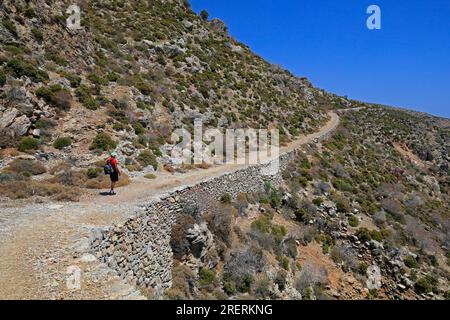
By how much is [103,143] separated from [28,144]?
4.36m

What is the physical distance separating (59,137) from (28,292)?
1696 centimetres

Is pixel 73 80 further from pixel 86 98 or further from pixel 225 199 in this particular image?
pixel 225 199

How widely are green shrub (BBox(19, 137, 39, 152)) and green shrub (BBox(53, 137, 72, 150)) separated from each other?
1115 millimetres

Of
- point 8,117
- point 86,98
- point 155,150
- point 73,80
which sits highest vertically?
point 73,80

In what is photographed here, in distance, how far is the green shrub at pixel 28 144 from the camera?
2059cm

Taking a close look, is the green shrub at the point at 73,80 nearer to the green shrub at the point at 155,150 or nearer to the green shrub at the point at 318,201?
the green shrub at the point at 155,150

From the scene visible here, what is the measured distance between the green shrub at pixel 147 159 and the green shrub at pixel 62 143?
178 inches

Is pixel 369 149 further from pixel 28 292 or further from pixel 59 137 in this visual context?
pixel 28 292

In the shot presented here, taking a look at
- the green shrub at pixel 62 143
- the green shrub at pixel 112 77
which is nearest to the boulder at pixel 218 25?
the green shrub at pixel 112 77

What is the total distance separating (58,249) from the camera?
9.82 m

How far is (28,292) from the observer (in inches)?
307

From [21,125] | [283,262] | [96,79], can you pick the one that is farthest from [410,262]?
[96,79]

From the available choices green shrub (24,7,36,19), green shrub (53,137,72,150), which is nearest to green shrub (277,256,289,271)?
green shrub (53,137,72,150)
